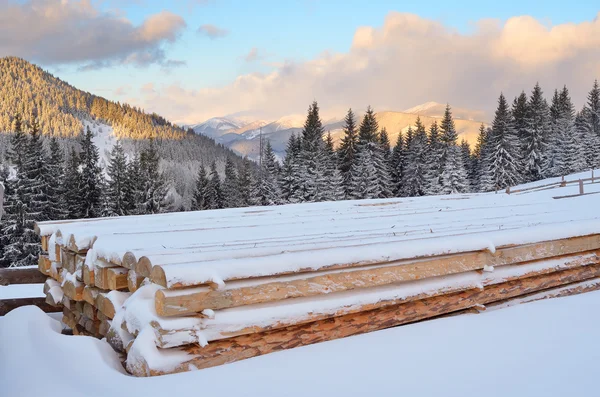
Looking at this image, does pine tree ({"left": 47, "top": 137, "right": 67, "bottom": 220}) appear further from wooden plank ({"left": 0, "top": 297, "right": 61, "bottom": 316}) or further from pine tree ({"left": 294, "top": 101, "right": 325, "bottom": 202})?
wooden plank ({"left": 0, "top": 297, "right": 61, "bottom": 316})

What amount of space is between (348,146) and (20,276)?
132ft

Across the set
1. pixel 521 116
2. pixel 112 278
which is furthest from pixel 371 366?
pixel 521 116

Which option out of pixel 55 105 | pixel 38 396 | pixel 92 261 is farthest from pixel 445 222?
pixel 55 105

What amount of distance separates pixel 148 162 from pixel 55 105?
88892 millimetres

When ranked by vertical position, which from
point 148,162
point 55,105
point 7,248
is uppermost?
point 55,105

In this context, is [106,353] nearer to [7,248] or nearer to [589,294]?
[589,294]

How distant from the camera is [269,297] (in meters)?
2.90

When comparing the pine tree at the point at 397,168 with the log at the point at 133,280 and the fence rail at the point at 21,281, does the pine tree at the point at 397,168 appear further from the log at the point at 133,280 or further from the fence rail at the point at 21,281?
the log at the point at 133,280

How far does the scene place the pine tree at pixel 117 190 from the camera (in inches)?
1538

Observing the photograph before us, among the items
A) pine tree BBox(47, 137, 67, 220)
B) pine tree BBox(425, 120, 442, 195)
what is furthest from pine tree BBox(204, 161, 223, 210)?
pine tree BBox(425, 120, 442, 195)

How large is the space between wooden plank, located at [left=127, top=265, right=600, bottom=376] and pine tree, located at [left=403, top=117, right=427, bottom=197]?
39520 mm

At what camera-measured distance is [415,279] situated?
3.56m

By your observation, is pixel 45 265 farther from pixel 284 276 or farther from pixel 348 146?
pixel 348 146

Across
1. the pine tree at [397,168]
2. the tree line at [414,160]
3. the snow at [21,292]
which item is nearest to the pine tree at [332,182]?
the tree line at [414,160]
